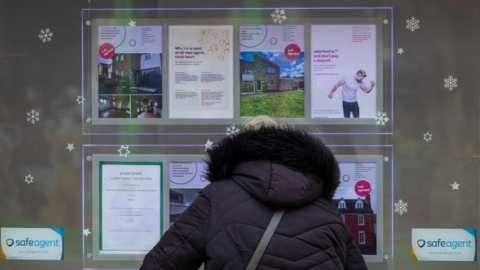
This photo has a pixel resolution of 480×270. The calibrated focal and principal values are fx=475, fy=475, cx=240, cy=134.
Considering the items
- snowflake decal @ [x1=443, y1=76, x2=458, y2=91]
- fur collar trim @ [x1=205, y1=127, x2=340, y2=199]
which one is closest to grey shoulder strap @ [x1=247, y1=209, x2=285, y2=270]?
fur collar trim @ [x1=205, y1=127, x2=340, y2=199]

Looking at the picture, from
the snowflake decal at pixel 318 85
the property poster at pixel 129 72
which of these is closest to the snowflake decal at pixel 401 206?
the snowflake decal at pixel 318 85

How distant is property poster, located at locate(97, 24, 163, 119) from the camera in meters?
3.36

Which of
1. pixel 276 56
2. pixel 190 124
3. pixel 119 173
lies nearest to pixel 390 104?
pixel 276 56

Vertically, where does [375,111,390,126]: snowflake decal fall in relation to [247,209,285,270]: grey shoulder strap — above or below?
above

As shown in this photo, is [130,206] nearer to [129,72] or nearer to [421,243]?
[129,72]

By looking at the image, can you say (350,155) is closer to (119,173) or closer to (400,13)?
(400,13)

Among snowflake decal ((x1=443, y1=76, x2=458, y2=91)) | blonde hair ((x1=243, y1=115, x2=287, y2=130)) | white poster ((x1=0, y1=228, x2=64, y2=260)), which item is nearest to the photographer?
blonde hair ((x1=243, y1=115, x2=287, y2=130))

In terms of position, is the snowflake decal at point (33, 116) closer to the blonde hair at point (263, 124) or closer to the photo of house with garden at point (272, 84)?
the photo of house with garden at point (272, 84)

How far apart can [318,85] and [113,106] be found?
1459 mm

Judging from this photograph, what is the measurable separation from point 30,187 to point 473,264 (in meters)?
3.18

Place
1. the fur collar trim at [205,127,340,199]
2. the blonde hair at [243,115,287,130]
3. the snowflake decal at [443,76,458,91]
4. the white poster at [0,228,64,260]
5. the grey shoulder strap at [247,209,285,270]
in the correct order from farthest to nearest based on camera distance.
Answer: the white poster at [0,228,64,260] → the snowflake decal at [443,76,458,91] → the blonde hair at [243,115,287,130] → the fur collar trim at [205,127,340,199] → the grey shoulder strap at [247,209,285,270]

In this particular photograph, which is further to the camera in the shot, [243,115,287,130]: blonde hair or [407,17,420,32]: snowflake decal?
[407,17,420,32]: snowflake decal

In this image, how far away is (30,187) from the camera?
11.1 feet

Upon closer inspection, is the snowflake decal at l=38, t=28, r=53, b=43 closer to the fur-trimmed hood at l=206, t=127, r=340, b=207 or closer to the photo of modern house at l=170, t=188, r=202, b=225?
the photo of modern house at l=170, t=188, r=202, b=225
